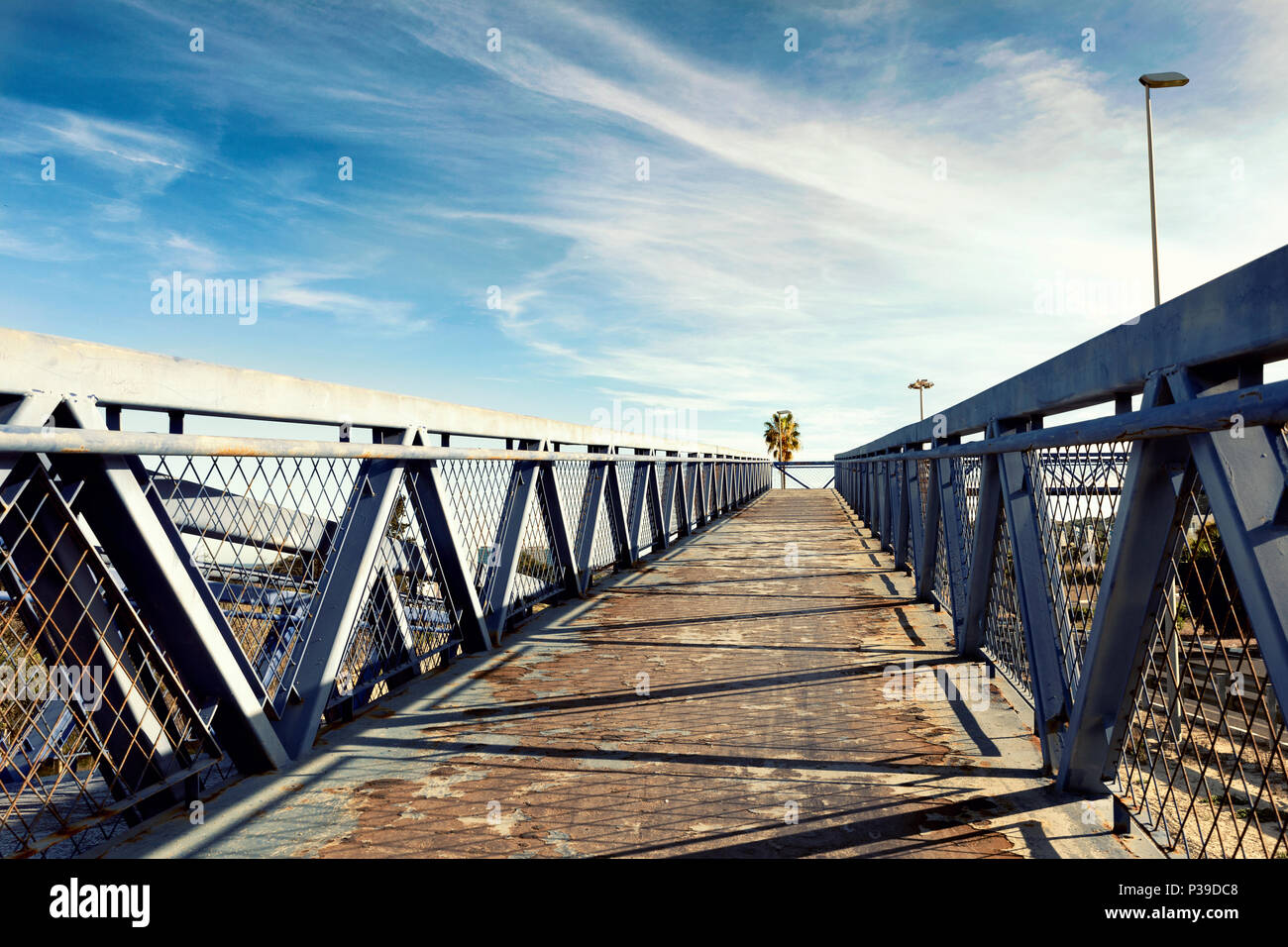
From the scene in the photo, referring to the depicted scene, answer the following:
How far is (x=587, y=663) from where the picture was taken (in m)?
4.76

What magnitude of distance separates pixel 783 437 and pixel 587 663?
2797 inches

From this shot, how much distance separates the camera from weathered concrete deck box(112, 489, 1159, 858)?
250 centimetres

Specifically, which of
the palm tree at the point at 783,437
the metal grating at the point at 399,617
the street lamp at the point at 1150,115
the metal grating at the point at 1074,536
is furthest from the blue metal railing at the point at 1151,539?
the palm tree at the point at 783,437

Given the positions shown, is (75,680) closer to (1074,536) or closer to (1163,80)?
(1074,536)

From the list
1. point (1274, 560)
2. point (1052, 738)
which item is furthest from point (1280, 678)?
point (1052, 738)

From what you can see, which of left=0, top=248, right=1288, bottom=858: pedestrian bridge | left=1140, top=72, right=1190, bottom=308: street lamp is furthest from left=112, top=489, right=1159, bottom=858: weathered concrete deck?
left=1140, top=72, right=1190, bottom=308: street lamp

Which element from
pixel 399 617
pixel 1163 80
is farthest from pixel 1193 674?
pixel 1163 80

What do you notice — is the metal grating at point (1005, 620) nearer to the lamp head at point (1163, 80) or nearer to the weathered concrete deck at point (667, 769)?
the weathered concrete deck at point (667, 769)

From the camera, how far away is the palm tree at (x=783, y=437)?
2916 inches

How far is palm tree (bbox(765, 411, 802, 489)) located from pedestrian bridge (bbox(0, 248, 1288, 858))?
Answer: 70.1 metres

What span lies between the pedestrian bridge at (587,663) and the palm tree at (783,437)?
230 feet
